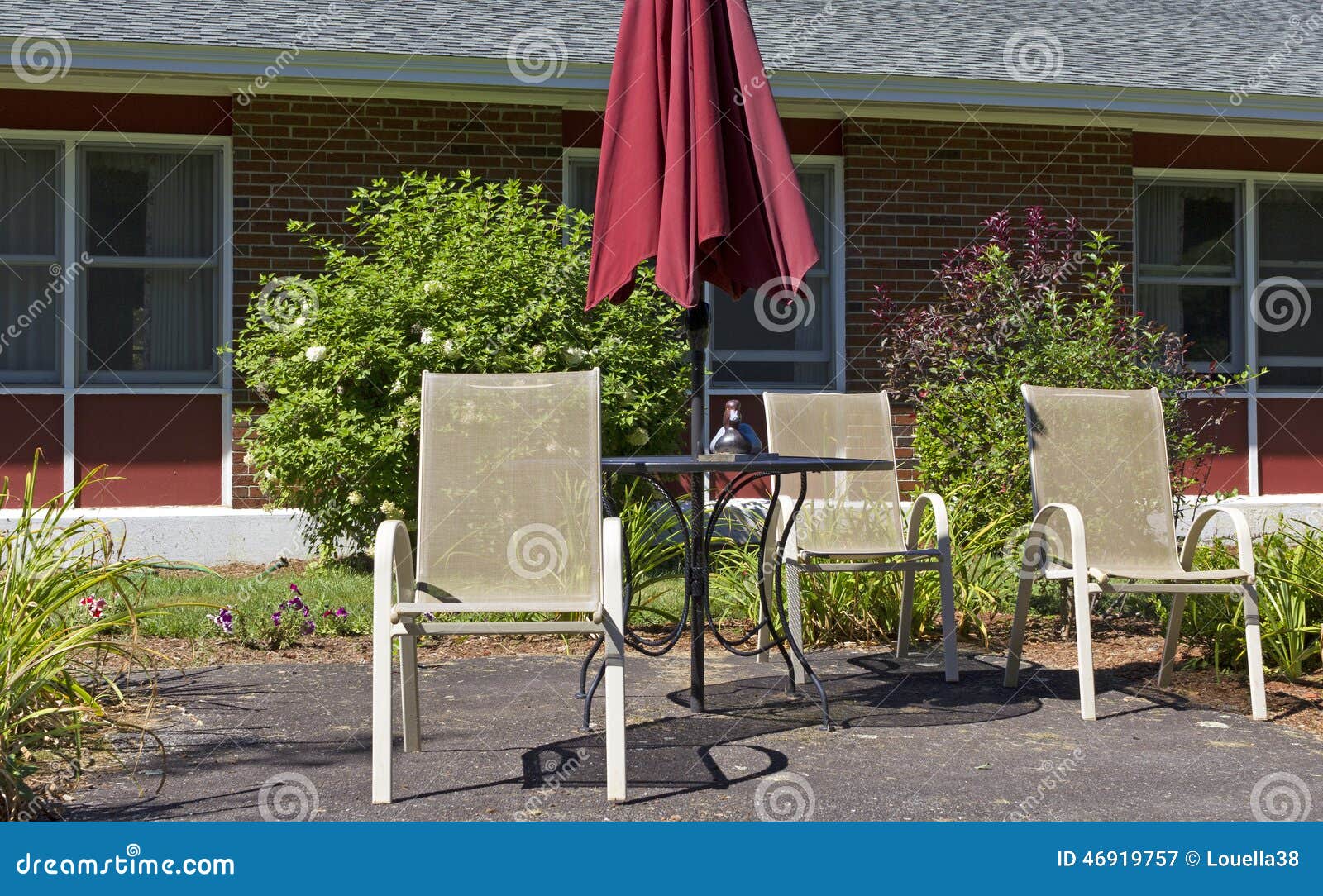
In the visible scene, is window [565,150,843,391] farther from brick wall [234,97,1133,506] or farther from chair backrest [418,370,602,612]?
chair backrest [418,370,602,612]

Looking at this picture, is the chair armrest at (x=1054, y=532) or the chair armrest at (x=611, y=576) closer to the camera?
the chair armrest at (x=611, y=576)

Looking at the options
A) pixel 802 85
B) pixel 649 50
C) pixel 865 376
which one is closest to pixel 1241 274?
pixel 865 376

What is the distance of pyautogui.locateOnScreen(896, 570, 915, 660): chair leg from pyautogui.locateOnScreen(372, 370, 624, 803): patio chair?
79.3 inches

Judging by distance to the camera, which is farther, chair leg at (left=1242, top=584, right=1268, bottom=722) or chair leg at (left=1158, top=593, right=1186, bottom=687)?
chair leg at (left=1158, top=593, right=1186, bottom=687)

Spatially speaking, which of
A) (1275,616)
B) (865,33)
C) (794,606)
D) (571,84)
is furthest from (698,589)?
(865,33)

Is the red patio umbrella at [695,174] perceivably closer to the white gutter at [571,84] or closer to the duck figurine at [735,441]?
the duck figurine at [735,441]

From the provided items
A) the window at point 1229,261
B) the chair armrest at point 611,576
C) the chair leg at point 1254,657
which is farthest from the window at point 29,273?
the window at point 1229,261

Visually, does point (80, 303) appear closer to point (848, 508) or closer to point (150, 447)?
point (150, 447)

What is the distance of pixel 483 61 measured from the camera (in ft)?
27.8

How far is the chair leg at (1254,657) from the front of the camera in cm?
462

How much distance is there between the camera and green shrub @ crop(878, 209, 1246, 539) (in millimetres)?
6668

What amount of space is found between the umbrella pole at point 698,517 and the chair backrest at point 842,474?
0.87 m

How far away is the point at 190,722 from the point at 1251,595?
12.3 ft

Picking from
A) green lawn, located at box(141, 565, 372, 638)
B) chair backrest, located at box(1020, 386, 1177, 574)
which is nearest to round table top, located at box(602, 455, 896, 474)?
chair backrest, located at box(1020, 386, 1177, 574)
